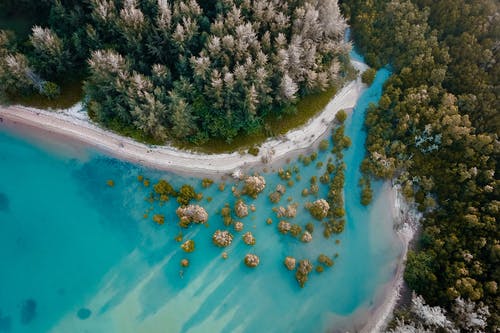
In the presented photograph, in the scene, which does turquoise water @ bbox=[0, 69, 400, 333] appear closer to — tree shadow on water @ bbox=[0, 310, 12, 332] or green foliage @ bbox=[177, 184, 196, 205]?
tree shadow on water @ bbox=[0, 310, 12, 332]

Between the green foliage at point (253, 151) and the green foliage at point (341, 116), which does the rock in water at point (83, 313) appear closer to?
the green foliage at point (253, 151)

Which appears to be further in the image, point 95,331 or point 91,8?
point 91,8

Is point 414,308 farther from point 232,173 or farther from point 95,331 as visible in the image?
point 95,331

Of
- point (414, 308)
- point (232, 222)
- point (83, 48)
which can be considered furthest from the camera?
point (83, 48)

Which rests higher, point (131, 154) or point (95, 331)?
point (131, 154)

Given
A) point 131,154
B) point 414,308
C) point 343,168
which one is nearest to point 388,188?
point 343,168

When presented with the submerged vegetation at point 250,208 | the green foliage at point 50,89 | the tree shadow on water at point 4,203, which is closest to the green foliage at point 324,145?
the submerged vegetation at point 250,208
